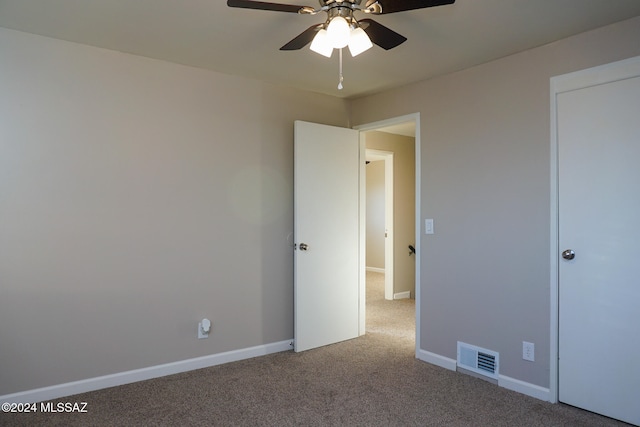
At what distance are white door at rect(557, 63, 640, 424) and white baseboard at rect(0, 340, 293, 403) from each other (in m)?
2.26

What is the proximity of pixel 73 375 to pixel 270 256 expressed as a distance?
5.45 feet

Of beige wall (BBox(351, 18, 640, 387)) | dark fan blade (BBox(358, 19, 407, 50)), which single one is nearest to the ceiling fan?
dark fan blade (BBox(358, 19, 407, 50))

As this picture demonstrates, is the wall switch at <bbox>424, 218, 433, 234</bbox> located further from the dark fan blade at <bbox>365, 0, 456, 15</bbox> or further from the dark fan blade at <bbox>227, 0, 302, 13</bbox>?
the dark fan blade at <bbox>227, 0, 302, 13</bbox>

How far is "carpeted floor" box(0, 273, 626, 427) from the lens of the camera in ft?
7.95

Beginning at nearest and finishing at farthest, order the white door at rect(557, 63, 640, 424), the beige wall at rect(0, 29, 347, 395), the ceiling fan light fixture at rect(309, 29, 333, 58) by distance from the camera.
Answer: the ceiling fan light fixture at rect(309, 29, 333, 58) → the white door at rect(557, 63, 640, 424) → the beige wall at rect(0, 29, 347, 395)

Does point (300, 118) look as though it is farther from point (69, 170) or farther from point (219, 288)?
point (69, 170)

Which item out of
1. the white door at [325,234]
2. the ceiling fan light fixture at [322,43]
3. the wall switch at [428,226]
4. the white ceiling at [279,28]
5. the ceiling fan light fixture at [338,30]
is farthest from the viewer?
the white door at [325,234]

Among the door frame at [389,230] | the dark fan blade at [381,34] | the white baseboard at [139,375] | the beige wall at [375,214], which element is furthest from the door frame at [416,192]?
the beige wall at [375,214]

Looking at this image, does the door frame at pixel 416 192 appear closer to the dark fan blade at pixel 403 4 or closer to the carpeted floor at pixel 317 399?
the carpeted floor at pixel 317 399

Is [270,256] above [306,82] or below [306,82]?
below

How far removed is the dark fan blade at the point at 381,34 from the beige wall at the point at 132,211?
1.66 meters

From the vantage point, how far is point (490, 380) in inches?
117

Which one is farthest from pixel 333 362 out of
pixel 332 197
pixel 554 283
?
pixel 554 283

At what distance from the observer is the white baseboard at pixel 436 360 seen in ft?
10.6
